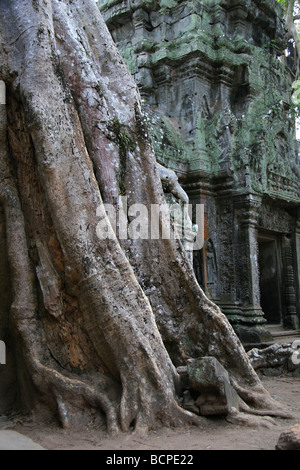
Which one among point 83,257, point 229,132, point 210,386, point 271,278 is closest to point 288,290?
point 271,278

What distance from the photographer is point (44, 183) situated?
3312 mm

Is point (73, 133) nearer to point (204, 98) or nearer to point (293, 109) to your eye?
point (204, 98)

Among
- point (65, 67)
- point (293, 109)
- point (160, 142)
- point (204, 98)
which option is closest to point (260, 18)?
point (293, 109)

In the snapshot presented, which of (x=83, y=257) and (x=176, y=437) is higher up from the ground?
(x=83, y=257)

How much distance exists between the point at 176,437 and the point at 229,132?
532 centimetres

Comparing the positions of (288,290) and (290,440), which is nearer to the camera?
(290,440)

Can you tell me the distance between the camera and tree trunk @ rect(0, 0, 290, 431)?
3.08 metres

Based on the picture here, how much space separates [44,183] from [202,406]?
172 cm

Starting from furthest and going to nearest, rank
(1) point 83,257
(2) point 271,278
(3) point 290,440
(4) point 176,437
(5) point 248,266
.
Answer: (2) point 271,278 → (5) point 248,266 → (1) point 83,257 → (4) point 176,437 → (3) point 290,440

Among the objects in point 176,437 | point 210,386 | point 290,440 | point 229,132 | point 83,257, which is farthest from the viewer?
point 229,132

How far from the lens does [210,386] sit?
Result: 9.93 ft

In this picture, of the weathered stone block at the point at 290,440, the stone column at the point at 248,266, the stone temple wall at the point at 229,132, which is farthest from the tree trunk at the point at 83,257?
the stone column at the point at 248,266

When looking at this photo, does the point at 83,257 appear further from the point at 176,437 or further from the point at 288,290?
the point at 288,290

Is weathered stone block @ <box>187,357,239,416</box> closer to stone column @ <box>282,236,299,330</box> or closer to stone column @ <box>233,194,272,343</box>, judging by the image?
stone column @ <box>233,194,272,343</box>
